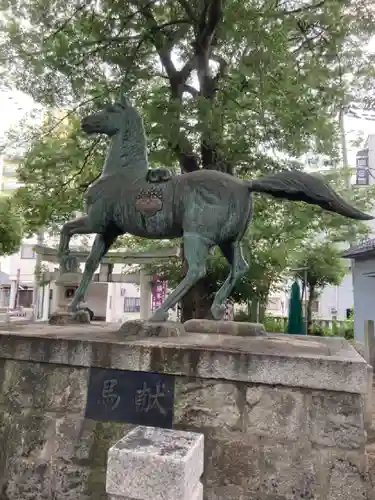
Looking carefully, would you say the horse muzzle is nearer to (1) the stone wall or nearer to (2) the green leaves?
(1) the stone wall

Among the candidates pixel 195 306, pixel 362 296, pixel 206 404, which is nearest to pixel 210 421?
pixel 206 404

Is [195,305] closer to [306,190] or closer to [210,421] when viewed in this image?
[306,190]

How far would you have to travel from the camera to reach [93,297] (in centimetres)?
1717

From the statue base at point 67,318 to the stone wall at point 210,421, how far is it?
0.95m

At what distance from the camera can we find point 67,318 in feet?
14.5

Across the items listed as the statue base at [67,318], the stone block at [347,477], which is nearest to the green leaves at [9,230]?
the statue base at [67,318]

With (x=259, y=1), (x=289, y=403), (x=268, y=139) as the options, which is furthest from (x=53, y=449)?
(x=259, y=1)

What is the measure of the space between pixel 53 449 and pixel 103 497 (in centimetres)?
56

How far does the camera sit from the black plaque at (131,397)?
2.97 metres

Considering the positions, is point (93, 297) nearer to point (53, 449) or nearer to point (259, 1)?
point (259, 1)

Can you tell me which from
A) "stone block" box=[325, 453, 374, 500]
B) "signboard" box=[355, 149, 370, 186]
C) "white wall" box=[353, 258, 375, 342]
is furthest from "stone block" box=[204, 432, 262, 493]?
"signboard" box=[355, 149, 370, 186]

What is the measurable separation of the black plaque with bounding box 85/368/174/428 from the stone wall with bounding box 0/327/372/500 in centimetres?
6

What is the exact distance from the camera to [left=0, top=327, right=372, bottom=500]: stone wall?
264cm

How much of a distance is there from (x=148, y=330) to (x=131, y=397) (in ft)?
2.04
